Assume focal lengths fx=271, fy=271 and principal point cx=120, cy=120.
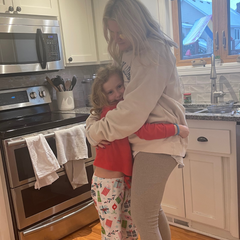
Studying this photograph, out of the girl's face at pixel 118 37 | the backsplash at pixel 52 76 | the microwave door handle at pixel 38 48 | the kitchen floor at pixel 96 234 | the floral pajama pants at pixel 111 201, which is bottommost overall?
the kitchen floor at pixel 96 234

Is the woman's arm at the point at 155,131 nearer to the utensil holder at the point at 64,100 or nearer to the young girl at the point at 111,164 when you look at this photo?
the young girl at the point at 111,164

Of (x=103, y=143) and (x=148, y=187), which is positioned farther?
(x=103, y=143)

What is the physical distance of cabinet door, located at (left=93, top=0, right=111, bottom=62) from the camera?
2746mm

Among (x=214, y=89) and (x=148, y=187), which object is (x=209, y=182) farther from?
(x=148, y=187)

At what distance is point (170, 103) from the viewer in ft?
3.63

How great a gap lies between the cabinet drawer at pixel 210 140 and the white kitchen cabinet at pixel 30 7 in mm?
1623

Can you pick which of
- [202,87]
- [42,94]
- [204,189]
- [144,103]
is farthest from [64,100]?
[144,103]

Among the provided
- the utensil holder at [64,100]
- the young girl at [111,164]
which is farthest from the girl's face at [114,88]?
the utensil holder at [64,100]

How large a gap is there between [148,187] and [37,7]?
193 centimetres

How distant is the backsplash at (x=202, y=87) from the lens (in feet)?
7.41

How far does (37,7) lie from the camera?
7.63 ft

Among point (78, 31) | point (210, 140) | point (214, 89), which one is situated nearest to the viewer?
point (210, 140)

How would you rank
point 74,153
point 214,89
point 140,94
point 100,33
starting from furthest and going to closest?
1. point 100,33
2. point 214,89
3. point 74,153
4. point 140,94

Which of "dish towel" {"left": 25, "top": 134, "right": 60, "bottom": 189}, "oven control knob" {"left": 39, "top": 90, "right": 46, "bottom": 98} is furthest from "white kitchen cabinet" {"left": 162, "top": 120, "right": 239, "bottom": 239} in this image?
"oven control knob" {"left": 39, "top": 90, "right": 46, "bottom": 98}
